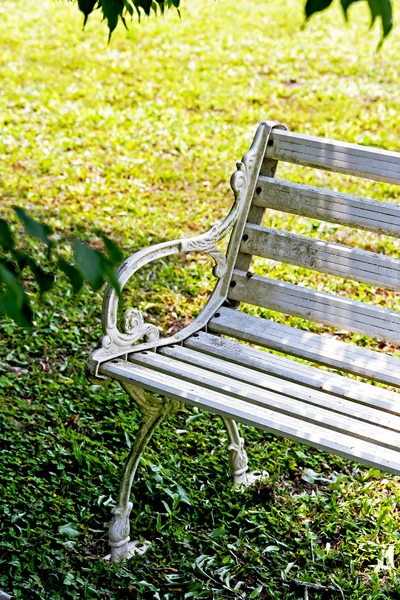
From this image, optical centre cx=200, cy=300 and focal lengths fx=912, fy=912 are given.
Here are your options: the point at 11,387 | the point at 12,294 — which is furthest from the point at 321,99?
the point at 12,294

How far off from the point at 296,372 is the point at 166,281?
219cm

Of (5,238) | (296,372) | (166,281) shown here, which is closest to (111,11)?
(5,238)

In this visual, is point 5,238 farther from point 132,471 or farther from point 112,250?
point 132,471

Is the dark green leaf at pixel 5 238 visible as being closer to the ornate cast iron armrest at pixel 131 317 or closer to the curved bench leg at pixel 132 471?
the ornate cast iron armrest at pixel 131 317

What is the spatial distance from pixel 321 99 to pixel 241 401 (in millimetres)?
5484

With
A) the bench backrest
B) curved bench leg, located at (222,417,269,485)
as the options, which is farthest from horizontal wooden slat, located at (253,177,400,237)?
curved bench leg, located at (222,417,269,485)

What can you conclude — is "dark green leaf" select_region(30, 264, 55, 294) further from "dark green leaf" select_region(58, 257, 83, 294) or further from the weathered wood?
the weathered wood

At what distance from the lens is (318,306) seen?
3.32 m

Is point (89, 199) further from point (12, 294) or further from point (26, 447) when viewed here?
point (12, 294)

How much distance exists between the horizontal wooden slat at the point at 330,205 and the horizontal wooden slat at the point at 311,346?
16.9 inches

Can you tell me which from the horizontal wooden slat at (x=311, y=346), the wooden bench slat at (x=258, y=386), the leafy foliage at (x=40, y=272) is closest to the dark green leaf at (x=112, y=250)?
the leafy foliage at (x=40, y=272)

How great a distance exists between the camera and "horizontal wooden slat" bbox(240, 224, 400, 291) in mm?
3229

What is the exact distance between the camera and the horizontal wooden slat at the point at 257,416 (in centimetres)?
258

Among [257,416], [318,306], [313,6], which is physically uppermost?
[313,6]
